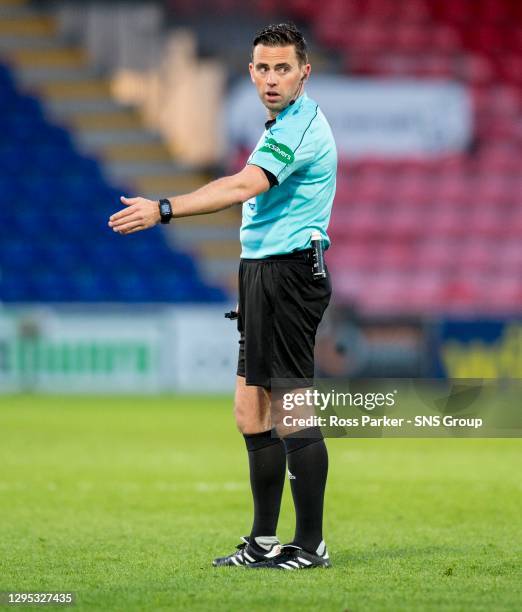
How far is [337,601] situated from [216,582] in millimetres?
540

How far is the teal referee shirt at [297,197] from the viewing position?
190 inches

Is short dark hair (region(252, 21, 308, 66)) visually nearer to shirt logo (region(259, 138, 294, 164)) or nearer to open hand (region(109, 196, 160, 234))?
shirt logo (region(259, 138, 294, 164))

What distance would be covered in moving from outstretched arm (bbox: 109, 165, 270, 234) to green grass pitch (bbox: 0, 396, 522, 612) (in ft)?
3.88

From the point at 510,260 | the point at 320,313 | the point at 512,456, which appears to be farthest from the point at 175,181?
the point at 320,313

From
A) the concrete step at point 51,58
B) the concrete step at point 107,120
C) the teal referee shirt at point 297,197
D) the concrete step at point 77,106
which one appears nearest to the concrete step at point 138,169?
the concrete step at point 107,120

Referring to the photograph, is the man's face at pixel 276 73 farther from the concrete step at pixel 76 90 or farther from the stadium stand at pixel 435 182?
the concrete step at pixel 76 90

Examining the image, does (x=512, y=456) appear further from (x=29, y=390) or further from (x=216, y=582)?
(x=29, y=390)

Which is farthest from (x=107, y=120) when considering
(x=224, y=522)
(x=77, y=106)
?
(x=224, y=522)

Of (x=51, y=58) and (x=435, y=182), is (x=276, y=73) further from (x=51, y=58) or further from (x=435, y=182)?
(x=51, y=58)

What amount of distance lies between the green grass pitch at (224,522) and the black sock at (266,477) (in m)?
0.27

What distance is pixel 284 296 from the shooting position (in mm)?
4863

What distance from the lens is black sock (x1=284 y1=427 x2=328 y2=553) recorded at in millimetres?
4836

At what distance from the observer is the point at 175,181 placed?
65.9 feet

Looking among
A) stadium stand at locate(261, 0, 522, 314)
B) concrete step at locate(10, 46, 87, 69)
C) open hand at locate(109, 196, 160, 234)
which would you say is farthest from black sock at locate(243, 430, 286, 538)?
concrete step at locate(10, 46, 87, 69)
